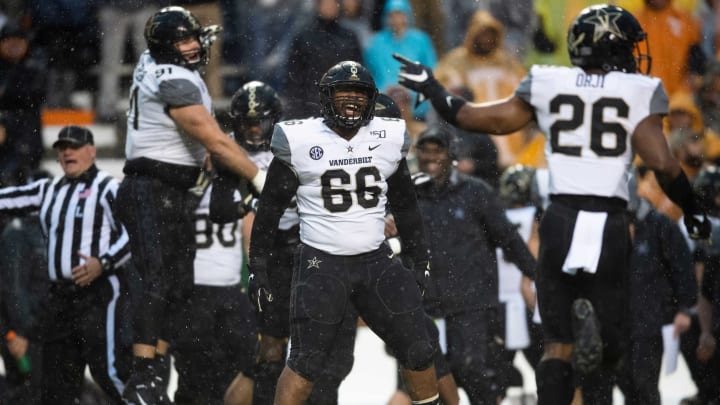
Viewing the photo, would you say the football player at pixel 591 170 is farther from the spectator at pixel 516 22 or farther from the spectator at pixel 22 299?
the spectator at pixel 516 22

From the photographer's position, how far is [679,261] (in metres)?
9.56

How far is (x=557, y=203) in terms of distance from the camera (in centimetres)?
761

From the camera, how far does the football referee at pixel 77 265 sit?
9055 millimetres

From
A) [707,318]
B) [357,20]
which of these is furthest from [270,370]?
[357,20]

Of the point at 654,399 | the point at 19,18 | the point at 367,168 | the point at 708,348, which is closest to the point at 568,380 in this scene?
the point at 367,168

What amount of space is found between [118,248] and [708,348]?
370 centimetres

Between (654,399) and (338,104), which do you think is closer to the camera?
(338,104)

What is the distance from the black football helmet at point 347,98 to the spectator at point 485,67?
4629mm


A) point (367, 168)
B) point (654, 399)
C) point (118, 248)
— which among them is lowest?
point (654, 399)

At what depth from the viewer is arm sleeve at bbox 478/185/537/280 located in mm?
9586

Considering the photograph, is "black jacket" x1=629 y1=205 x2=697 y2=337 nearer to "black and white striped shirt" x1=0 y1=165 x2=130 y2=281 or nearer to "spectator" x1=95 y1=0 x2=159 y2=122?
"black and white striped shirt" x1=0 y1=165 x2=130 y2=281

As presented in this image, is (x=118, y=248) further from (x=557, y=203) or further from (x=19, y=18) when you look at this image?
(x=19, y=18)

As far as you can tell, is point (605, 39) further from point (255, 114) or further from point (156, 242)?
point (156, 242)

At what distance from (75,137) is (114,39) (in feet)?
14.3
